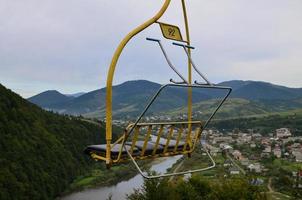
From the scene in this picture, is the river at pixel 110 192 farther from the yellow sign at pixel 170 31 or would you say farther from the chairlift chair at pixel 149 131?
the yellow sign at pixel 170 31

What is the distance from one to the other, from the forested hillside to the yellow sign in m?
30.3

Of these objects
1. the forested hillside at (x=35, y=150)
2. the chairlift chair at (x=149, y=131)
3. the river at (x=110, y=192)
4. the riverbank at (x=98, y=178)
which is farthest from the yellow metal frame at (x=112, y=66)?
the riverbank at (x=98, y=178)

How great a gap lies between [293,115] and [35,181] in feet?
360

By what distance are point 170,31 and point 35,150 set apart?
138ft

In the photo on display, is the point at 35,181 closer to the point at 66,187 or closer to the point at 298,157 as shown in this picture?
the point at 66,187

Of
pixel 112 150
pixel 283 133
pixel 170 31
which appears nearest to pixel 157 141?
pixel 112 150

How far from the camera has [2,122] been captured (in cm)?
4494

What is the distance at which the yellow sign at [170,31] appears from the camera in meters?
4.54

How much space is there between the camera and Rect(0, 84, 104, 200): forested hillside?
3578 cm

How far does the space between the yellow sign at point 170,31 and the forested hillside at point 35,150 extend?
30320 millimetres

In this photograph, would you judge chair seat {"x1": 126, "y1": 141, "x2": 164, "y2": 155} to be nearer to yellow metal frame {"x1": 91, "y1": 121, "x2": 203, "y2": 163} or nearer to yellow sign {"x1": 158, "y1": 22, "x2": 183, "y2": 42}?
yellow metal frame {"x1": 91, "y1": 121, "x2": 203, "y2": 163}

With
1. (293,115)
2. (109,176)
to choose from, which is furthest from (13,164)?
(293,115)

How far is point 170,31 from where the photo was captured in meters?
4.65

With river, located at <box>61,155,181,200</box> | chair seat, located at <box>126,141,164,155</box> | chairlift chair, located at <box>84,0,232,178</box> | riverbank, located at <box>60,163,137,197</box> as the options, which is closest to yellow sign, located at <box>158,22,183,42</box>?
chairlift chair, located at <box>84,0,232,178</box>
